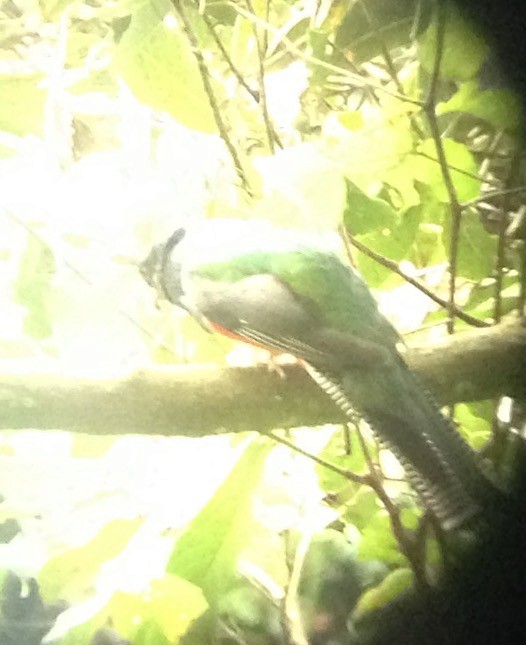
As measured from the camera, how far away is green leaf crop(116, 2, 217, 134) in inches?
37.3

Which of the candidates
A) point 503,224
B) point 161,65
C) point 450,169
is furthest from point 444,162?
point 161,65

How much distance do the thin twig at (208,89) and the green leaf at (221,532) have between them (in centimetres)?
32

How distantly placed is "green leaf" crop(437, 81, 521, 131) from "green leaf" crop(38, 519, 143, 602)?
62 centimetres

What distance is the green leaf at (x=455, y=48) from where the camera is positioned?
3.23ft

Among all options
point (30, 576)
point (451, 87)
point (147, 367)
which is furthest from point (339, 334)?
point (30, 576)

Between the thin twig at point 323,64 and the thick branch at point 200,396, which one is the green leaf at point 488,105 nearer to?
the thin twig at point 323,64

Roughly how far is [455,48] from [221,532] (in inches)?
25.2

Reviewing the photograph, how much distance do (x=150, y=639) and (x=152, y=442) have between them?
0.77ft

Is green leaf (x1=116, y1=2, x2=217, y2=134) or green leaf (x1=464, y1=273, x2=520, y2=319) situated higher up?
green leaf (x1=116, y1=2, x2=217, y2=134)

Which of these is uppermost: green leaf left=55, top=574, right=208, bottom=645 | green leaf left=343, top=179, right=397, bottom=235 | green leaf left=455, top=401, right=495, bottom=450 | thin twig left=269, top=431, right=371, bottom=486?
green leaf left=343, top=179, right=397, bottom=235

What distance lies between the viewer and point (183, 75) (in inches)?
37.6

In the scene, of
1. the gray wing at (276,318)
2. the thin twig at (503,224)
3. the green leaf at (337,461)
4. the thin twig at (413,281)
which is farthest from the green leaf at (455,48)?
the green leaf at (337,461)

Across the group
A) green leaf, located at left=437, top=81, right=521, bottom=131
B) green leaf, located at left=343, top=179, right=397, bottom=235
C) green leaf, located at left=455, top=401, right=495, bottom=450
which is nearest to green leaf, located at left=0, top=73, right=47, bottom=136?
→ green leaf, located at left=343, top=179, right=397, bottom=235

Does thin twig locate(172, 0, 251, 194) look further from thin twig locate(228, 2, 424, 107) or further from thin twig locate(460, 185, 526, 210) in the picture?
thin twig locate(460, 185, 526, 210)
